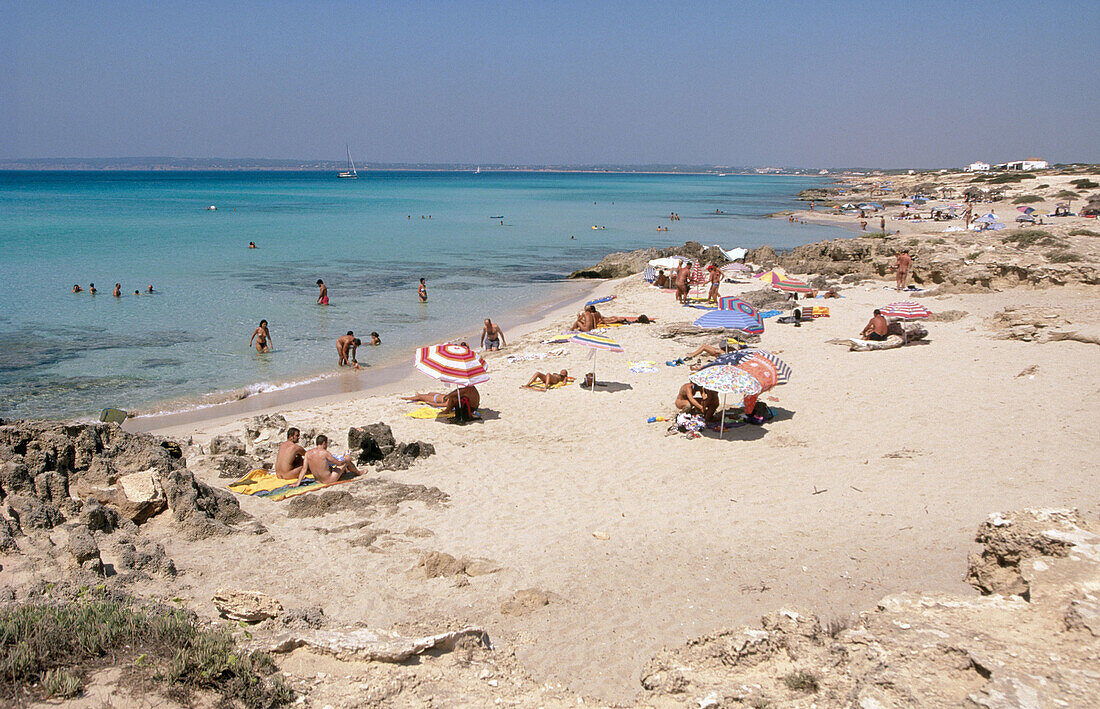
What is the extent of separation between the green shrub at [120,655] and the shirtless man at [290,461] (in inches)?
200

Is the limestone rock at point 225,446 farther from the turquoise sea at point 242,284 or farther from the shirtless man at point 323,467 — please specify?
the turquoise sea at point 242,284

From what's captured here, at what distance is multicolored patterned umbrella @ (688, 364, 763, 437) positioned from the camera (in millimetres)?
9977

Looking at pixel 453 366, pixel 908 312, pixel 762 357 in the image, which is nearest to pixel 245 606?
pixel 453 366

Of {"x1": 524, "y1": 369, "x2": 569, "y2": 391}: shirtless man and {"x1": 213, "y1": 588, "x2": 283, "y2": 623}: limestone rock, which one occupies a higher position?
{"x1": 213, "y1": 588, "x2": 283, "y2": 623}: limestone rock

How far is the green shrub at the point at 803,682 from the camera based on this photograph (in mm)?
4051

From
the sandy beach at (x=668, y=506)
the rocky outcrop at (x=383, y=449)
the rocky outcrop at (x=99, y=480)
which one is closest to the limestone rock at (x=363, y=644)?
the sandy beach at (x=668, y=506)

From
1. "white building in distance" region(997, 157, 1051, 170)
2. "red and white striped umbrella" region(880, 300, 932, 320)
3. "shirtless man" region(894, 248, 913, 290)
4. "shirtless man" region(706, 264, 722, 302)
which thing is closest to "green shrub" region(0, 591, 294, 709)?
"red and white striped umbrella" region(880, 300, 932, 320)

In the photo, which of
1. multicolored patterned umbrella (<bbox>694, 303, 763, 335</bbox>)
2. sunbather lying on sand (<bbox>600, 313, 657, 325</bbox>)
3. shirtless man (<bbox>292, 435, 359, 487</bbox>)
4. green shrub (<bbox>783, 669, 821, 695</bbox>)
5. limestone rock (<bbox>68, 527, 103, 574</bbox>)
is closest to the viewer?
green shrub (<bbox>783, 669, 821, 695</bbox>)

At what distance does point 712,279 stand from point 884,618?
65.1 ft

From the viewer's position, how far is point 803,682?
4.10 meters

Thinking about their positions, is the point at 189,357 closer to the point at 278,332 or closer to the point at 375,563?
the point at 278,332

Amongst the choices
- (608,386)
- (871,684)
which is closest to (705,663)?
(871,684)

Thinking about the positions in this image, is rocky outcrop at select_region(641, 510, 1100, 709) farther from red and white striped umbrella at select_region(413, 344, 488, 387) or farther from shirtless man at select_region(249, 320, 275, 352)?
shirtless man at select_region(249, 320, 275, 352)

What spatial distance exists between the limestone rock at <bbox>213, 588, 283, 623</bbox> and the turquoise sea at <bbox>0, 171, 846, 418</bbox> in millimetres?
10420
